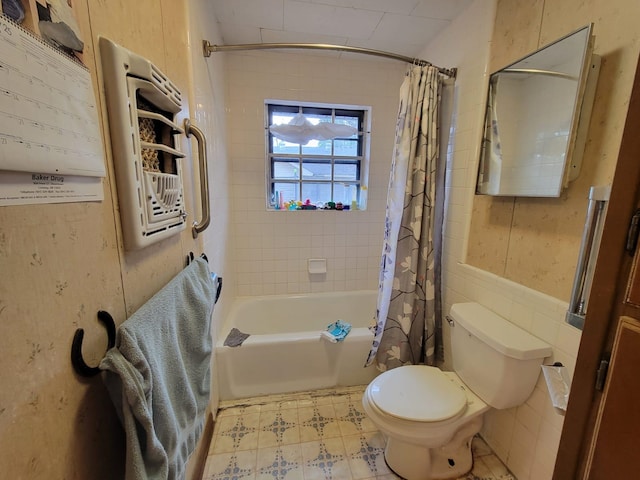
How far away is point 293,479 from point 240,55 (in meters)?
2.64

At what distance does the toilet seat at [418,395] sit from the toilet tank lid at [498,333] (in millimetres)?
290

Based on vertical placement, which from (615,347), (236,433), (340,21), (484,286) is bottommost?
(236,433)

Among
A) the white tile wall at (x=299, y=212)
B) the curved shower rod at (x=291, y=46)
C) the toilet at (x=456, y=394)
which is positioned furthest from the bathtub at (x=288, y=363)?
the curved shower rod at (x=291, y=46)

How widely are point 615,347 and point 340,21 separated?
198 cm

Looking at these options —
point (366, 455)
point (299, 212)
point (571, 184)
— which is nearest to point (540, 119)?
point (571, 184)

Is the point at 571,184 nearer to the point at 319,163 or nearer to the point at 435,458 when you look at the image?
the point at 435,458

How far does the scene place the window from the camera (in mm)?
2334

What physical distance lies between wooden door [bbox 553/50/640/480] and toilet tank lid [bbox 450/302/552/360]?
0.64 metres

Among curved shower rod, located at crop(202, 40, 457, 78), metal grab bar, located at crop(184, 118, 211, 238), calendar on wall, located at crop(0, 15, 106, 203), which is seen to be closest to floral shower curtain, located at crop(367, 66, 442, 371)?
curved shower rod, located at crop(202, 40, 457, 78)

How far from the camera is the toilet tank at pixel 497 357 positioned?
43.3 inches

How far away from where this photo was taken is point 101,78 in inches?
21.8

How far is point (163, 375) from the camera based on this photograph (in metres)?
0.61

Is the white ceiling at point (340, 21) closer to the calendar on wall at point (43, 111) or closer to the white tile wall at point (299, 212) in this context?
the white tile wall at point (299, 212)

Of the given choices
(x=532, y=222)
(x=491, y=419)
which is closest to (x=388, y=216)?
(x=532, y=222)
